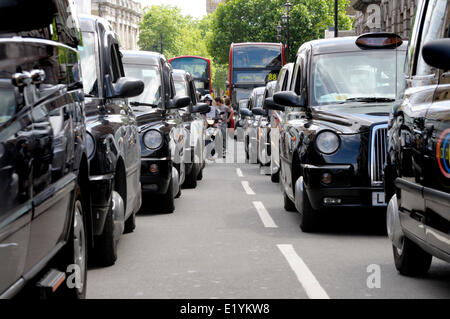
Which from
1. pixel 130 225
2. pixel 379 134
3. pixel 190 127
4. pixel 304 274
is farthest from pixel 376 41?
pixel 190 127

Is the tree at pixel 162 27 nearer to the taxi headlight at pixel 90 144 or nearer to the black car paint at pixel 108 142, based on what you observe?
the black car paint at pixel 108 142

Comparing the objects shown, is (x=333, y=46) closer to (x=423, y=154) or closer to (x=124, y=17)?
(x=423, y=154)

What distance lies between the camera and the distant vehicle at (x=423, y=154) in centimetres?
516

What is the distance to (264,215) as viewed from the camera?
11180 millimetres

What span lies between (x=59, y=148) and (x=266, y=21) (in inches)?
2949

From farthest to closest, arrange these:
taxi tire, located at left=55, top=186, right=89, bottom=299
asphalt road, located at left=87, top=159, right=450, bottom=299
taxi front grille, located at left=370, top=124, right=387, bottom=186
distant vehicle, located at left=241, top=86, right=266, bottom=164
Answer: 1. distant vehicle, located at left=241, top=86, right=266, bottom=164
2. taxi front grille, located at left=370, top=124, right=387, bottom=186
3. asphalt road, located at left=87, top=159, right=450, bottom=299
4. taxi tire, located at left=55, top=186, right=89, bottom=299

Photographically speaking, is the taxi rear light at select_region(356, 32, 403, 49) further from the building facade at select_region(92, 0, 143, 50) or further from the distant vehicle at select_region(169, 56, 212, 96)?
the building facade at select_region(92, 0, 143, 50)

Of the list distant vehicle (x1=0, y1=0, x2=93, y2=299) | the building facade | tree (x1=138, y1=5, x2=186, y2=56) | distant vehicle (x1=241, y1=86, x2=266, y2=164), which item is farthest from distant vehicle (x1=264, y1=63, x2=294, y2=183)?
tree (x1=138, y1=5, x2=186, y2=56)

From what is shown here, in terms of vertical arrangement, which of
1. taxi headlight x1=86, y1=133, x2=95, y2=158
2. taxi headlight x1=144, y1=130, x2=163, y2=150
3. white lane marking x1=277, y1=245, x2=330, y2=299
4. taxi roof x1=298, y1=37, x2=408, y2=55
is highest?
taxi roof x1=298, y1=37, x2=408, y2=55

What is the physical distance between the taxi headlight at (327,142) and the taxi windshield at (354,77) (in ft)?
3.50

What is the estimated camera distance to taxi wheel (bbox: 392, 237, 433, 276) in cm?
664

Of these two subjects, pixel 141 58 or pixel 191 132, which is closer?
pixel 141 58

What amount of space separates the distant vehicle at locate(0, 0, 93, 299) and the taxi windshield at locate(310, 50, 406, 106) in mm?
5204
